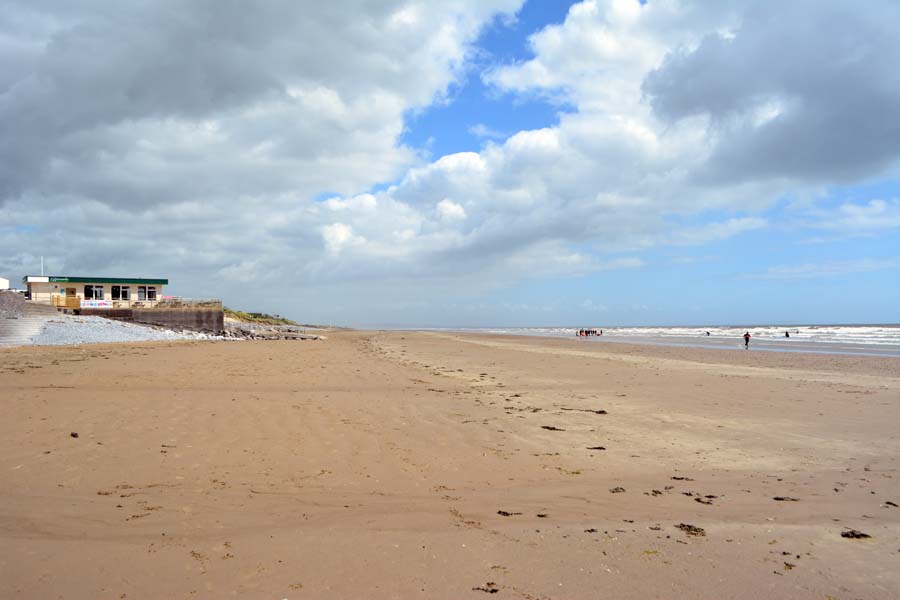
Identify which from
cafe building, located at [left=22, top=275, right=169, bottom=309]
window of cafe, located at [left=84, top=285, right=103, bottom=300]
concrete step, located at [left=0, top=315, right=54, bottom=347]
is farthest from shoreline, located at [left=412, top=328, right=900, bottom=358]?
window of cafe, located at [left=84, top=285, right=103, bottom=300]

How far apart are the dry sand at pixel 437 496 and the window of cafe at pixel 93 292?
5224cm

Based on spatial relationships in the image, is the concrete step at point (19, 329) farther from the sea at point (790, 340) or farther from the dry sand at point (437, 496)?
the sea at point (790, 340)

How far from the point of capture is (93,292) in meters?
57.0

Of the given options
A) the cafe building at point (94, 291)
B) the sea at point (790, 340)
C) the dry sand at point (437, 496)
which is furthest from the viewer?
the cafe building at point (94, 291)

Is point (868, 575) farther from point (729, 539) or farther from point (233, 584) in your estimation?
point (233, 584)

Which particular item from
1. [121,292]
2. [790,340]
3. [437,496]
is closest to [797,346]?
[790,340]

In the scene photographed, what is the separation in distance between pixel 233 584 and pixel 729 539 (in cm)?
386

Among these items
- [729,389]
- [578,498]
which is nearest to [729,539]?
[578,498]

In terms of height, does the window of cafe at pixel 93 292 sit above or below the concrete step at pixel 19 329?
above

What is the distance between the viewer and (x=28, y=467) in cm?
634

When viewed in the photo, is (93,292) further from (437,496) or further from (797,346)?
(797,346)

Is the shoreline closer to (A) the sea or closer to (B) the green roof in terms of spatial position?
(A) the sea

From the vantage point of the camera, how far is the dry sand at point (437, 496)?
3836mm

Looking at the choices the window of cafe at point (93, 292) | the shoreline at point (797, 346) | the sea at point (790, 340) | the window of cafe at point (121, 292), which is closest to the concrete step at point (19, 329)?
the window of cafe at point (93, 292)
